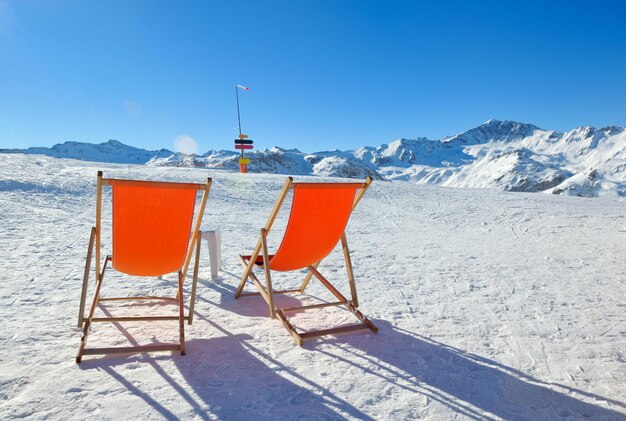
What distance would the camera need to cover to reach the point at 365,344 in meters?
2.82

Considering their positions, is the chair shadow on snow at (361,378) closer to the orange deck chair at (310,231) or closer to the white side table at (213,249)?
the orange deck chair at (310,231)

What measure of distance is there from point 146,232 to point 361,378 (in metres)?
1.71

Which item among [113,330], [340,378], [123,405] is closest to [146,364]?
[123,405]

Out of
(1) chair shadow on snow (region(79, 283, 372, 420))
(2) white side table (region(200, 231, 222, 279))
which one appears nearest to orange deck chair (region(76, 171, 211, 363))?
(1) chair shadow on snow (region(79, 283, 372, 420))

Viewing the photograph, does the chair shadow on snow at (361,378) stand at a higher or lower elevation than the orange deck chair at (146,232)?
lower

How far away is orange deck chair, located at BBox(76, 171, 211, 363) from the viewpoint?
254 cm

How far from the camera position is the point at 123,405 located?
2033 millimetres

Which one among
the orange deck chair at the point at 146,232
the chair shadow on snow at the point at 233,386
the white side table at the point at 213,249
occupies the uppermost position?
the orange deck chair at the point at 146,232

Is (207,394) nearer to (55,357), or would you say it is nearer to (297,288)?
(55,357)

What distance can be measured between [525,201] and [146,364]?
37.2 feet

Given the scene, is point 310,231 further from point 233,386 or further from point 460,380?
point 460,380

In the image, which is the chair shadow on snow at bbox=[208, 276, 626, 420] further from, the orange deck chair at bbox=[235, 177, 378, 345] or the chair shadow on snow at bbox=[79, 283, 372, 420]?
the chair shadow on snow at bbox=[79, 283, 372, 420]

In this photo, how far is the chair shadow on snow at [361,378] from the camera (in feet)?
6.68

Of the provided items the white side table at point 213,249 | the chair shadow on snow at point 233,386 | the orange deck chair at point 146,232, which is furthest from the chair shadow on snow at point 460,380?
the white side table at point 213,249
